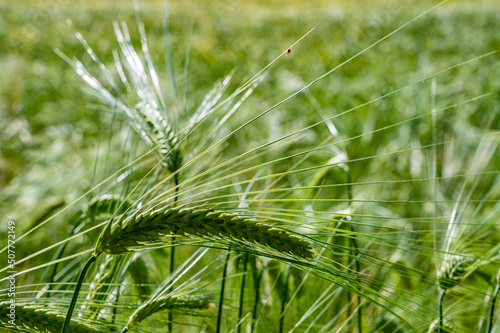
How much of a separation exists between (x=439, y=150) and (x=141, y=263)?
2161 mm

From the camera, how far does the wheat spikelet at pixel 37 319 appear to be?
22.3 inches

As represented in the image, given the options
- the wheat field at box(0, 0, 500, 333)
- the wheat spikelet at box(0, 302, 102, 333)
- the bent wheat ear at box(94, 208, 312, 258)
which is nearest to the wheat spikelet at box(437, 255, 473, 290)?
the wheat field at box(0, 0, 500, 333)

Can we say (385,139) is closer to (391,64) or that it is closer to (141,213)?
(391,64)

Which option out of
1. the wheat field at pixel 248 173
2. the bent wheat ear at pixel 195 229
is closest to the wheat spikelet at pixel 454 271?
the wheat field at pixel 248 173

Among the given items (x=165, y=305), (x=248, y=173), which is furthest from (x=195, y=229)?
(x=248, y=173)

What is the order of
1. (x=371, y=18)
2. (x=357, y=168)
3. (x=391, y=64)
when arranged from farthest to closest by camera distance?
(x=371, y=18) < (x=391, y=64) < (x=357, y=168)

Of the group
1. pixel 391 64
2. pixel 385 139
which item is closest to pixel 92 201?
pixel 385 139

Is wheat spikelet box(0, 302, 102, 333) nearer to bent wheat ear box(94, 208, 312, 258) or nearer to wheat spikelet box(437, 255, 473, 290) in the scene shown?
bent wheat ear box(94, 208, 312, 258)

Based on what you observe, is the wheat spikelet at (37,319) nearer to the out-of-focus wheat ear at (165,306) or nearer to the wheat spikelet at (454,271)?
the out-of-focus wheat ear at (165,306)

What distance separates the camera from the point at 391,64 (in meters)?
Result: 3.78

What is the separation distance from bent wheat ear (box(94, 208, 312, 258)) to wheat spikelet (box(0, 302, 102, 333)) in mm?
132

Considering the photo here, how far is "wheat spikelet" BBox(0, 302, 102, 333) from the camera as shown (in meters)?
0.57

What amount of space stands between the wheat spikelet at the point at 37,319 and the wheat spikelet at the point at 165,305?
0.18 ft

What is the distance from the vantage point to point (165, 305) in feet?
2.18
